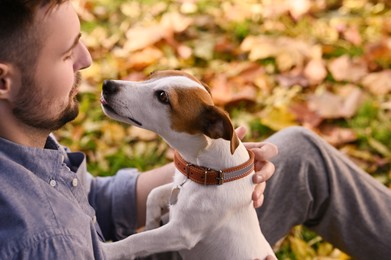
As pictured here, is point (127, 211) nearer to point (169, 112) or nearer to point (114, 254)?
point (114, 254)

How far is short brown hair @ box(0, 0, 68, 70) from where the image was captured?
46.3 inches

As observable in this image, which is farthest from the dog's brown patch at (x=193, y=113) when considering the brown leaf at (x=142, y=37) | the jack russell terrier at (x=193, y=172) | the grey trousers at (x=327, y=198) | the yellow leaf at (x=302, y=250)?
the brown leaf at (x=142, y=37)

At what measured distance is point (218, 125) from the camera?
1.53 m

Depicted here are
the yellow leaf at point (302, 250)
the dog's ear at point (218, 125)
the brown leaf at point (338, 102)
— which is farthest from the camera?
the brown leaf at point (338, 102)

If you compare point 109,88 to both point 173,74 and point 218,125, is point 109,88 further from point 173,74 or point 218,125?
point 218,125

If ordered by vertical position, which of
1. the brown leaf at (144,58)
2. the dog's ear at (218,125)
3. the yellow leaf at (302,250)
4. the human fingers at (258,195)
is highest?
the dog's ear at (218,125)

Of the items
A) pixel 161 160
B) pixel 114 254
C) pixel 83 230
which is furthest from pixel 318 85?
pixel 83 230

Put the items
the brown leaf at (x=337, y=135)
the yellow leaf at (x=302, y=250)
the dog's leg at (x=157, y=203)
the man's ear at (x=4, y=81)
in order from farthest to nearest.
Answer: the brown leaf at (x=337, y=135), the yellow leaf at (x=302, y=250), the dog's leg at (x=157, y=203), the man's ear at (x=4, y=81)

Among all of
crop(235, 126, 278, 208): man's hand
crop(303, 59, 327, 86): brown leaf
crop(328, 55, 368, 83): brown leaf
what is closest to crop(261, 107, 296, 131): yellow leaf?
crop(303, 59, 327, 86): brown leaf

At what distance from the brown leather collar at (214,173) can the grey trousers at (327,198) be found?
0.75 feet

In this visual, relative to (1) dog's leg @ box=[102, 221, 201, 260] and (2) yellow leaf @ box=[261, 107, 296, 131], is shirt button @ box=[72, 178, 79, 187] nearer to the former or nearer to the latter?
(1) dog's leg @ box=[102, 221, 201, 260]

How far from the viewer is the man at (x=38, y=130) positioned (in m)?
1.13

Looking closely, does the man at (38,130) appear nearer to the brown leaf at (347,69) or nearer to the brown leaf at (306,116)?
the brown leaf at (306,116)

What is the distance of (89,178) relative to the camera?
72.6 inches
